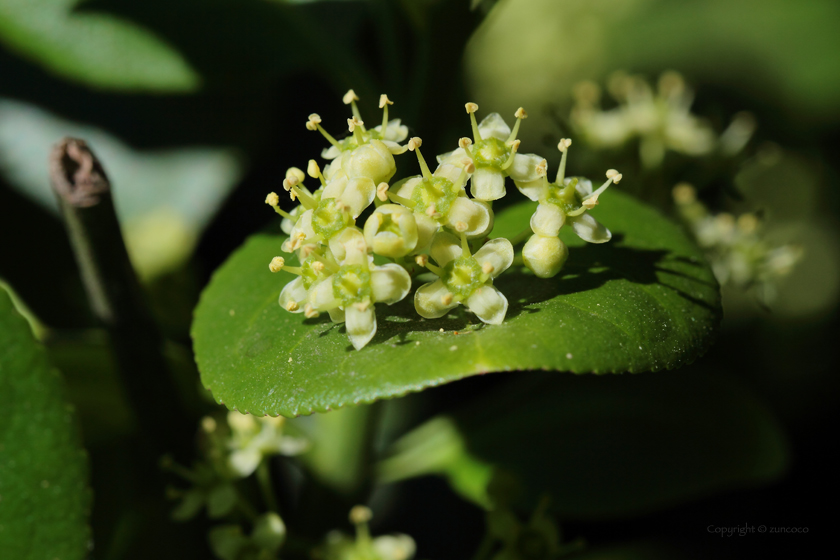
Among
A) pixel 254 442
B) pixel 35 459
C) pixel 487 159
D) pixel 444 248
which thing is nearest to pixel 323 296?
pixel 444 248

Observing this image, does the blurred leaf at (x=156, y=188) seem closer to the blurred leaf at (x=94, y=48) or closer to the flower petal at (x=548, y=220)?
the blurred leaf at (x=94, y=48)

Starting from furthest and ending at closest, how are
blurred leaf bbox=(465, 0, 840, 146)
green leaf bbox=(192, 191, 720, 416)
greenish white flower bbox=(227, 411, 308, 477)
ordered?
1. blurred leaf bbox=(465, 0, 840, 146)
2. greenish white flower bbox=(227, 411, 308, 477)
3. green leaf bbox=(192, 191, 720, 416)

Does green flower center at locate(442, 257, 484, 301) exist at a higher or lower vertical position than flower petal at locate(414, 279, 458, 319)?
higher

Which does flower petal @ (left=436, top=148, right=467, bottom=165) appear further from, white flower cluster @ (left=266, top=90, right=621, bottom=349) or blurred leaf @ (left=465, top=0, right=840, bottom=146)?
blurred leaf @ (left=465, top=0, right=840, bottom=146)

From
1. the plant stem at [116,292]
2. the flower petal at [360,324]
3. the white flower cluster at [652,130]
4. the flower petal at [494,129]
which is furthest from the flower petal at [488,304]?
the white flower cluster at [652,130]

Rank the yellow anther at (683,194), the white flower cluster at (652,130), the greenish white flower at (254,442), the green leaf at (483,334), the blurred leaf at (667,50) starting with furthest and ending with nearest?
the blurred leaf at (667,50), the white flower cluster at (652,130), the yellow anther at (683,194), the greenish white flower at (254,442), the green leaf at (483,334)

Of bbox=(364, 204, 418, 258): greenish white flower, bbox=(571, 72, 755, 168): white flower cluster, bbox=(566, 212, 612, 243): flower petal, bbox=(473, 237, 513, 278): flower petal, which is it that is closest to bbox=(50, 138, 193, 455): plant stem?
bbox=(364, 204, 418, 258): greenish white flower
